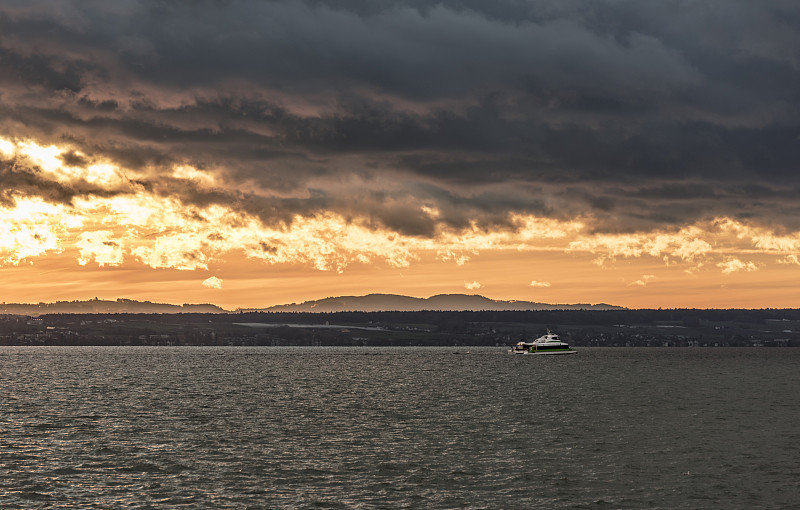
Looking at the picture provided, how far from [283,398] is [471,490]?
92338 mm

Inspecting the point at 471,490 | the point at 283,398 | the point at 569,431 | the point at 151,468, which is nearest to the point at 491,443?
the point at 569,431

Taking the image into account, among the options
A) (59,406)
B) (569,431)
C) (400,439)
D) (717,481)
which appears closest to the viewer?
(717,481)

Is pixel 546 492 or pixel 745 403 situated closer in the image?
pixel 546 492

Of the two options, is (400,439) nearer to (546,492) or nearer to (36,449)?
(546,492)

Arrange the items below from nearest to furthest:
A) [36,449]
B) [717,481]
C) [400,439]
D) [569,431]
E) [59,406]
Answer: [717,481]
[36,449]
[400,439]
[569,431]
[59,406]

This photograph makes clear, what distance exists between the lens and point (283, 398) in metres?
149

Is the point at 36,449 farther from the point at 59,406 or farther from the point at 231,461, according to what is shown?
the point at 59,406

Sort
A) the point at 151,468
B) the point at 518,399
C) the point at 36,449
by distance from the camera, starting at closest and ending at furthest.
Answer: the point at 151,468 < the point at 36,449 < the point at 518,399

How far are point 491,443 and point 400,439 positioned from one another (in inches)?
377

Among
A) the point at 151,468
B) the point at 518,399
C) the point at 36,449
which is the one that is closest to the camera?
the point at 151,468

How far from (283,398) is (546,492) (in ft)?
310

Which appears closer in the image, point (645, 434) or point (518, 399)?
point (645, 434)

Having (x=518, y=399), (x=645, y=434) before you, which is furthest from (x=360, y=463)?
(x=518, y=399)

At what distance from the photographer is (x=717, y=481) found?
213 ft
